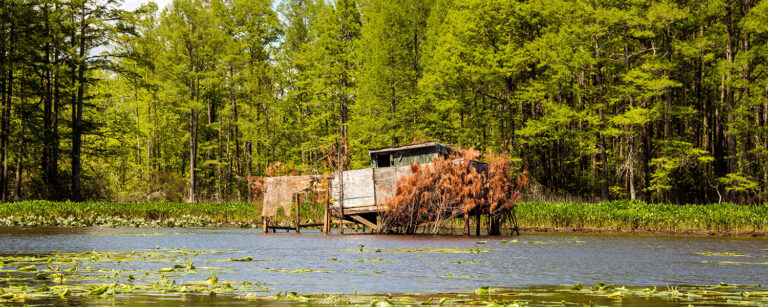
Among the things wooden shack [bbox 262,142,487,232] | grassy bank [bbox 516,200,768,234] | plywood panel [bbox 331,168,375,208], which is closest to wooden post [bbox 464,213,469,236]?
wooden shack [bbox 262,142,487,232]

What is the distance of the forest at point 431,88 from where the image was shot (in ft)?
130

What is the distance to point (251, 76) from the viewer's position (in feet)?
186

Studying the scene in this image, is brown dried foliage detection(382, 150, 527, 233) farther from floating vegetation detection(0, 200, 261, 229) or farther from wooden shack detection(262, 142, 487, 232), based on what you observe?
floating vegetation detection(0, 200, 261, 229)

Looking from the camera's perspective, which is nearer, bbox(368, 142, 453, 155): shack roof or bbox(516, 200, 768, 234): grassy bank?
bbox(516, 200, 768, 234): grassy bank

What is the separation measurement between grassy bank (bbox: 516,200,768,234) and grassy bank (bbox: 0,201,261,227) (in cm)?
1424

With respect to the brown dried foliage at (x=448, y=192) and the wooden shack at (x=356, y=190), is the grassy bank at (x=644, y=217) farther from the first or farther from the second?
the wooden shack at (x=356, y=190)

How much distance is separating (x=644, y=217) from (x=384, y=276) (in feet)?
76.7

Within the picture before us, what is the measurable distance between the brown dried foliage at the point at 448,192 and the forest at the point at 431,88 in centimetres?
360

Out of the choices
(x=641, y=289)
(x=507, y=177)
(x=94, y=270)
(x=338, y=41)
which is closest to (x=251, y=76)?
(x=338, y=41)

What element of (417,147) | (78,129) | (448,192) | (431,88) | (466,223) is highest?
(431,88)

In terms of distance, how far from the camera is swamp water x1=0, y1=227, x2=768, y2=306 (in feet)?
31.9

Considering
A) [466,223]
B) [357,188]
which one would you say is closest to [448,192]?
[466,223]

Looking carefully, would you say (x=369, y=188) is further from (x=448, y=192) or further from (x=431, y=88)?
(x=431, y=88)

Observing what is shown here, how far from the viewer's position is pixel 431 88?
48.7m
